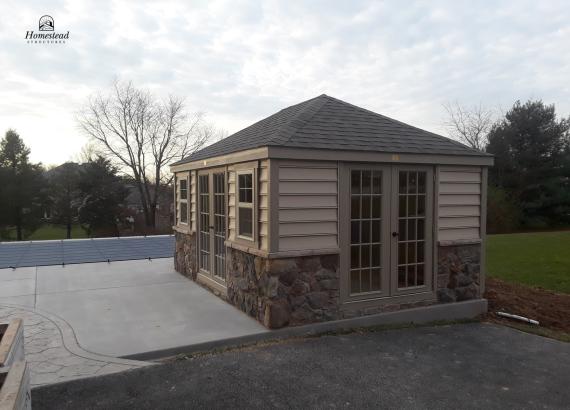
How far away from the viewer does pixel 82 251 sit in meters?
10.3

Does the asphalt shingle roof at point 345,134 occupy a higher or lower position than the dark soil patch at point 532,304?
higher

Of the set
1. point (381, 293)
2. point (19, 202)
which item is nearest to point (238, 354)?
point (381, 293)

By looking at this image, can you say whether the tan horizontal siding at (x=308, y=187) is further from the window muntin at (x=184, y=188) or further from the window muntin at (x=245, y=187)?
the window muntin at (x=184, y=188)

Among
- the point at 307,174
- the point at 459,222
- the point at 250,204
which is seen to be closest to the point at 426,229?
the point at 459,222

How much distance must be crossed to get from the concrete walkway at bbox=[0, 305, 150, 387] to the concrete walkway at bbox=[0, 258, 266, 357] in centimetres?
14

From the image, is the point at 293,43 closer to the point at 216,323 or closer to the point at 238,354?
the point at 216,323

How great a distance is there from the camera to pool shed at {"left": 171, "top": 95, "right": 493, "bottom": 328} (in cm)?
452

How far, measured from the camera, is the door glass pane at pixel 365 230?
4.91 metres

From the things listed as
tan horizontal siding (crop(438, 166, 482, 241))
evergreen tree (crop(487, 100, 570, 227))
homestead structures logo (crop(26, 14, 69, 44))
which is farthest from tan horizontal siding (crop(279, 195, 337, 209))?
evergreen tree (crop(487, 100, 570, 227))

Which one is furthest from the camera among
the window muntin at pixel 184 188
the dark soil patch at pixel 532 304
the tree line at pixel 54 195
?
the tree line at pixel 54 195

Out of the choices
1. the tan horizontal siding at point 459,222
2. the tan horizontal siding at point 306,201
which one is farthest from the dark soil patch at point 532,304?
the tan horizontal siding at point 306,201

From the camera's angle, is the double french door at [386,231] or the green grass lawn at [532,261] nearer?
the double french door at [386,231]

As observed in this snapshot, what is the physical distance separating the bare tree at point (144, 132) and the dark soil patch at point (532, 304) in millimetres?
21372

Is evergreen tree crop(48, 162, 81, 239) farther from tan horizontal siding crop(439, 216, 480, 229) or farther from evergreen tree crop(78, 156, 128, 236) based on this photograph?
tan horizontal siding crop(439, 216, 480, 229)
